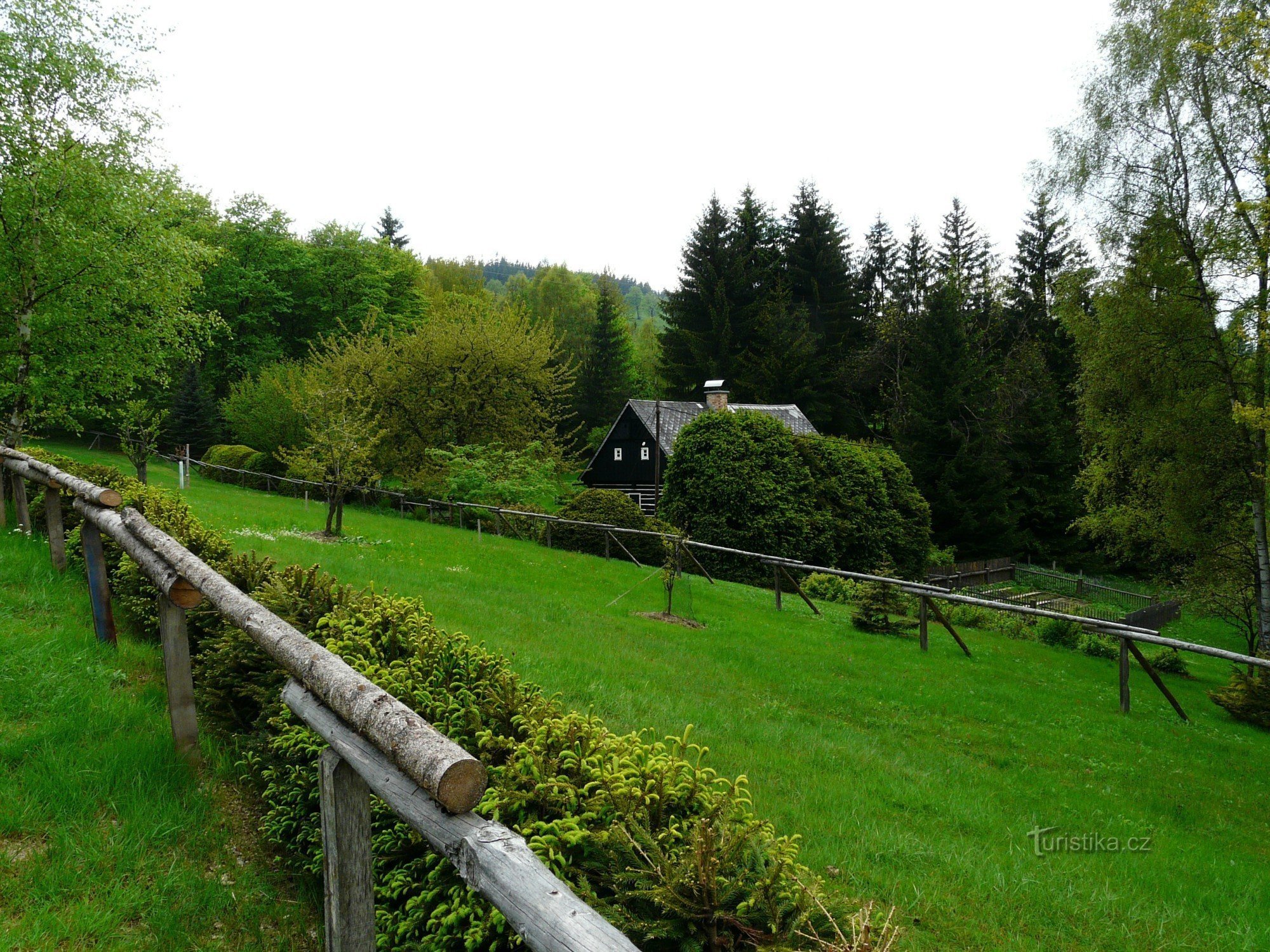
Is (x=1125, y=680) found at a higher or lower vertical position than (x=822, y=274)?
lower

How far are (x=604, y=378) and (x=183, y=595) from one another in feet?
161

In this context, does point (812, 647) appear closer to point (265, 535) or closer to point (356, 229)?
point (265, 535)

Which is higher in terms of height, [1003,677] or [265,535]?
[265,535]

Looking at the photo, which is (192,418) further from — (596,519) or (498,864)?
(498,864)

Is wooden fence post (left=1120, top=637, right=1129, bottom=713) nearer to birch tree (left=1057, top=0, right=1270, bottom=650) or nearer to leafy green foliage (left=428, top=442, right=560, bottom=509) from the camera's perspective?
birch tree (left=1057, top=0, right=1270, bottom=650)

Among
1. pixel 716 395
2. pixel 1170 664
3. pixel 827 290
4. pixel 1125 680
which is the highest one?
pixel 827 290

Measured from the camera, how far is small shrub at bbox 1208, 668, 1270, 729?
1166 cm

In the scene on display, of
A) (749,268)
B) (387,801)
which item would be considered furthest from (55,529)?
(749,268)

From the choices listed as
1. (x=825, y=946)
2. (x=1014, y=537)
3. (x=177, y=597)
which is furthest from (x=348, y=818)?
(x=1014, y=537)

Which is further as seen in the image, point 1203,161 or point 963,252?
point 963,252

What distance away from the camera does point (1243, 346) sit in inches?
620

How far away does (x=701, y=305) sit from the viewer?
154ft

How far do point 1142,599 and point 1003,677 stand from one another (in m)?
21.4

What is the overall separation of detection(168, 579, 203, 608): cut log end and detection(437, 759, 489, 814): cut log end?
8.89 feet
